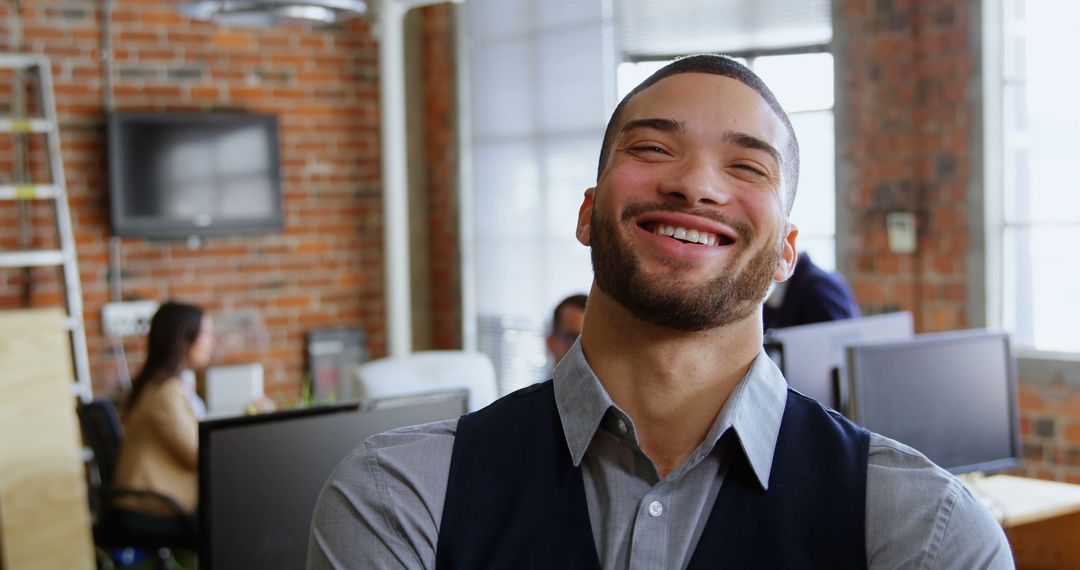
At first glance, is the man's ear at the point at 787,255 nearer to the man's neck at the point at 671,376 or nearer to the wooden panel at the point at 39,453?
the man's neck at the point at 671,376

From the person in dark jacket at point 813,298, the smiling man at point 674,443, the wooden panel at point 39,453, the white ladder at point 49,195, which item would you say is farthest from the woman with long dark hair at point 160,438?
the smiling man at point 674,443

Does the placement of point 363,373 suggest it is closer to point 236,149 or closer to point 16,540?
point 16,540

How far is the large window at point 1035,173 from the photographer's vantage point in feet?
13.0

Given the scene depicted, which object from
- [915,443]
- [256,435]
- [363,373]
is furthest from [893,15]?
[256,435]

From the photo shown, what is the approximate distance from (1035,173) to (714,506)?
3374mm

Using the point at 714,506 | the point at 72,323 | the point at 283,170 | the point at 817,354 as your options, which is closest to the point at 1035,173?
the point at 817,354

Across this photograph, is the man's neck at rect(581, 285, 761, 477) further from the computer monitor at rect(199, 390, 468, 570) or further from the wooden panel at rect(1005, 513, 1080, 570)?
the wooden panel at rect(1005, 513, 1080, 570)

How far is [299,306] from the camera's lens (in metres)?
6.21

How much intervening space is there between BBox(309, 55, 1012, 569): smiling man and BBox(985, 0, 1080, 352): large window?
3080 millimetres

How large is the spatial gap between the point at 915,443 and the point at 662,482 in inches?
71.7

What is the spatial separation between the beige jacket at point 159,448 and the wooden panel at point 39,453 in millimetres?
344

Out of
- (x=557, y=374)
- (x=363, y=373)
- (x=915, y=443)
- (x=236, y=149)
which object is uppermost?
(x=236, y=149)

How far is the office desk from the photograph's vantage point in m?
3.06

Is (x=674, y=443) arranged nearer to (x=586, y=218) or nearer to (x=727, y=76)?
(x=586, y=218)
